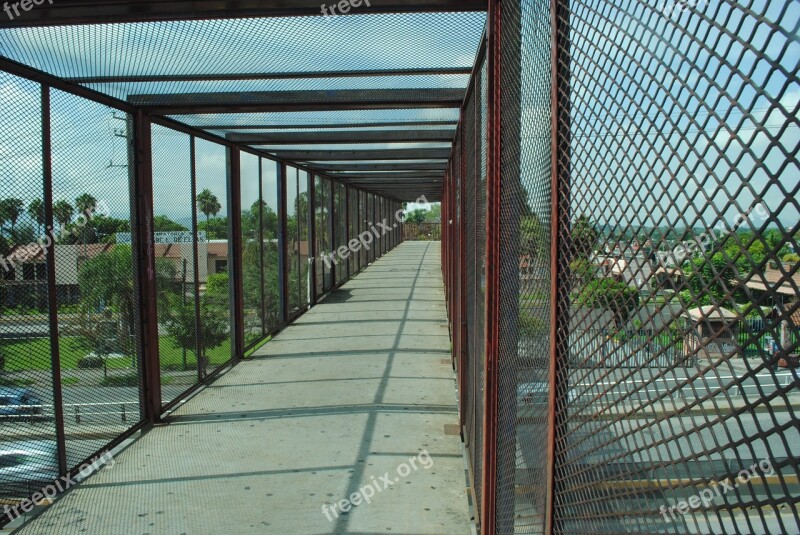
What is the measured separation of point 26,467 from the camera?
403 centimetres

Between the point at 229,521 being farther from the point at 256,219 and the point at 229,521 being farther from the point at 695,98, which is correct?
the point at 256,219

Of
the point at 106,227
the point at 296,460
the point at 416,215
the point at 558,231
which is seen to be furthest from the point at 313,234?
the point at 416,215

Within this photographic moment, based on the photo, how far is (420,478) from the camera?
187 inches

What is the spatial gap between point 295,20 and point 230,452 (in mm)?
3345

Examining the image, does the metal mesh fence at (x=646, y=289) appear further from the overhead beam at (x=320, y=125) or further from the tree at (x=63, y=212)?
the overhead beam at (x=320, y=125)

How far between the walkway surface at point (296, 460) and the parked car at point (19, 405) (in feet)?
2.13

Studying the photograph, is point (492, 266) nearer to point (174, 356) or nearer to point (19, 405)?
point (19, 405)

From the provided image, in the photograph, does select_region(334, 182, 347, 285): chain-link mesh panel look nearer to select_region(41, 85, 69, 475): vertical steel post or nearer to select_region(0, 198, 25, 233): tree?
select_region(41, 85, 69, 475): vertical steel post

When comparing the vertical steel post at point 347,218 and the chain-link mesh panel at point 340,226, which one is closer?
the chain-link mesh panel at point 340,226

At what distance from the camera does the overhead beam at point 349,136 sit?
7801 millimetres

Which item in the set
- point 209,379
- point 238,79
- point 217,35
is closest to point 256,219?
point 209,379

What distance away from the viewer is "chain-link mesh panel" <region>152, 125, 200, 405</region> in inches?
243

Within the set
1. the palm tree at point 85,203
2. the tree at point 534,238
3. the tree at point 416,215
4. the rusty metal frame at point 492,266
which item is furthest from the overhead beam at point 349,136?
the tree at point 416,215

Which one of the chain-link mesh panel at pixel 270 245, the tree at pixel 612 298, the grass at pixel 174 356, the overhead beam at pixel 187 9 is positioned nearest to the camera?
the tree at pixel 612 298
